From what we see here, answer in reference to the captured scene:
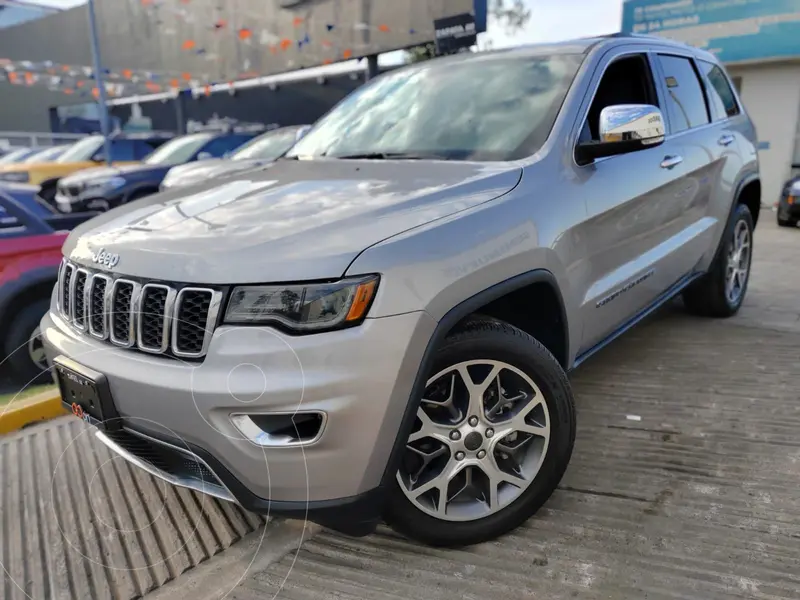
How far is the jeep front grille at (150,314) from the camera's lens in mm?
1967

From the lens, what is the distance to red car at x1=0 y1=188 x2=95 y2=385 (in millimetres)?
4098

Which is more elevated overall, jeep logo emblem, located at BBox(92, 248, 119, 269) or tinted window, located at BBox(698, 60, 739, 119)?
tinted window, located at BBox(698, 60, 739, 119)

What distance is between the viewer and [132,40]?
100ft

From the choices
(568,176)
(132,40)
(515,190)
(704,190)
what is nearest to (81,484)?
(515,190)

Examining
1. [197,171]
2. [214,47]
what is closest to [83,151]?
[197,171]

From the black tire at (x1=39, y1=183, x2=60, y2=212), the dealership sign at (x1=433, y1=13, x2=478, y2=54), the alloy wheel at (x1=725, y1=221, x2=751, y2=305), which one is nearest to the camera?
the alloy wheel at (x1=725, y1=221, x2=751, y2=305)

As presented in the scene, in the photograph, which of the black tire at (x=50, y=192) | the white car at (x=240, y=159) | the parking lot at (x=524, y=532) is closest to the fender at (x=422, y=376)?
the parking lot at (x=524, y=532)

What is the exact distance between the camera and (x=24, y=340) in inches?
166

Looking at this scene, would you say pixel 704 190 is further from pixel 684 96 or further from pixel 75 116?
pixel 75 116

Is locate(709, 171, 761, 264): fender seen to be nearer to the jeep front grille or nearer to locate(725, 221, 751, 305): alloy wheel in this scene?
locate(725, 221, 751, 305): alloy wheel

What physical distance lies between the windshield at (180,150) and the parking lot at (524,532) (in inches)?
291

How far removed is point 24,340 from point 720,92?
17.1ft

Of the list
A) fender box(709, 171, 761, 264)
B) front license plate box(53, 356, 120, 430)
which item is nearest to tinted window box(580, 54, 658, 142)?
fender box(709, 171, 761, 264)

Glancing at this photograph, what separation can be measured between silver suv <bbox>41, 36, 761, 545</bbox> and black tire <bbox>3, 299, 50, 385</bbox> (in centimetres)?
179
